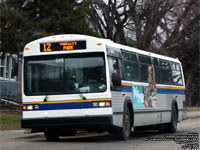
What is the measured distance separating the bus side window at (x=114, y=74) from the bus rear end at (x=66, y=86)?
1.00ft

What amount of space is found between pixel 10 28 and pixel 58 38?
38.0 ft

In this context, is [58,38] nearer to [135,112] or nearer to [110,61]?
[110,61]

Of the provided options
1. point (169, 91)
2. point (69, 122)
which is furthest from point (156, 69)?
point (69, 122)

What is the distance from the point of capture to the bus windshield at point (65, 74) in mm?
14750

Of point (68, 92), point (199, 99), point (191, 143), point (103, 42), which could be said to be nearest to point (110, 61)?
point (103, 42)

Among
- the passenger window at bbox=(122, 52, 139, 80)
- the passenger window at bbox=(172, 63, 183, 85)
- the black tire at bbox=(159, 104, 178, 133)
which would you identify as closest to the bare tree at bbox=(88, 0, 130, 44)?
the passenger window at bbox=(172, 63, 183, 85)

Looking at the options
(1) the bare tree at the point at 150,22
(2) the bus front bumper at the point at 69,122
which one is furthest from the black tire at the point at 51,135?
(1) the bare tree at the point at 150,22

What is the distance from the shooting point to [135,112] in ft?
55.3

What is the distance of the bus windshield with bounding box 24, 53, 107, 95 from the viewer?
14750 mm

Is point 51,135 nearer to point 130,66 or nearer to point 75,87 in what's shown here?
point 75,87

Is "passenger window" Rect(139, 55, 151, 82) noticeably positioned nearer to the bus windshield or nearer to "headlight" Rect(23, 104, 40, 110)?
the bus windshield

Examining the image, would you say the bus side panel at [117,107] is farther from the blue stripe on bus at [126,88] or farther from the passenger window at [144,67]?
the passenger window at [144,67]

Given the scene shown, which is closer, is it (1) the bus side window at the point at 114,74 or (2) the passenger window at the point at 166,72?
(1) the bus side window at the point at 114,74

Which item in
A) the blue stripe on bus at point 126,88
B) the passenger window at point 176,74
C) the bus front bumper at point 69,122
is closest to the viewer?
the bus front bumper at point 69,122
